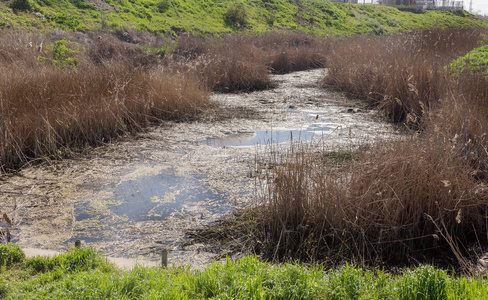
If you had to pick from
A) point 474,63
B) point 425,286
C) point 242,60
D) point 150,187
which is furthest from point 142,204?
point 242,60

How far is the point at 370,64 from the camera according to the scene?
38.9 feet

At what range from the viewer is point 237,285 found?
3.03 metres

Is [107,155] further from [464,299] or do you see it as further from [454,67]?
[454,67]

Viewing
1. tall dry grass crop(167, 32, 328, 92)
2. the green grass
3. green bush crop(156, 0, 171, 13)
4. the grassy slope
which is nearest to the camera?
the green grass

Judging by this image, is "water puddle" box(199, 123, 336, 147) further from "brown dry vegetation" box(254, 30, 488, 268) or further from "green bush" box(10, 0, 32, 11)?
"green bush" box(10, 0, 32, 11)

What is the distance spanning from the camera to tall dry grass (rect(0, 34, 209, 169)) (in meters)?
6.85

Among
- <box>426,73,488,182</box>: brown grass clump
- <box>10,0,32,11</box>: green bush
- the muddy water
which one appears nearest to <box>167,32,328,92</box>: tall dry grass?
the muddy water

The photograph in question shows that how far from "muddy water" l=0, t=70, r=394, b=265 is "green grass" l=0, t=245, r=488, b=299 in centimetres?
87

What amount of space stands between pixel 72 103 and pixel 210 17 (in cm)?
2850

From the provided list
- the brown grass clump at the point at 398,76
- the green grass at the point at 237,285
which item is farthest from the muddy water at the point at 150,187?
the green grass at the point at 237,285

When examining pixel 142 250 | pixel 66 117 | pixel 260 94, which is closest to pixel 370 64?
pixel 260 94

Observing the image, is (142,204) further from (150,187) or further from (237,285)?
(237,285)

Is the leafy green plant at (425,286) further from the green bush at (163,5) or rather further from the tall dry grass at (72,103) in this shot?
the green bush at (163,5)

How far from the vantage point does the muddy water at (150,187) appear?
460 centimetres
